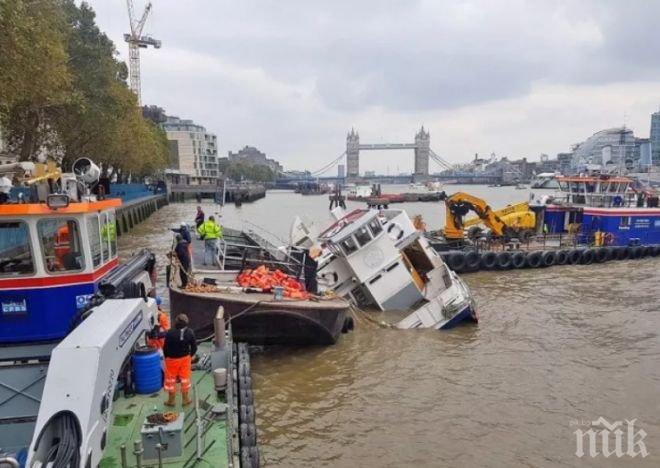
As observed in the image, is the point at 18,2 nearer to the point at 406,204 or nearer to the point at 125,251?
the point at 125,251

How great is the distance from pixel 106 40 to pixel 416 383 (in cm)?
3238

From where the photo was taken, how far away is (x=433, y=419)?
959 centimetres

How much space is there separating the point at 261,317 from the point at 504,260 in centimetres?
1608

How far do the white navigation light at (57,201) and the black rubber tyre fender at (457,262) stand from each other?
18.7m

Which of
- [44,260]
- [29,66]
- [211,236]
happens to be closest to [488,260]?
[211,236]

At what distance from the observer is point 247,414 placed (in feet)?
25.7

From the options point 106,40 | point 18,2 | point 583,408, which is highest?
point 106,40

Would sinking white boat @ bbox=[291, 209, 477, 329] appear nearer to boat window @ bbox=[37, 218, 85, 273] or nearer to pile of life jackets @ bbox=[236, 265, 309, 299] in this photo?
pile of life jackets @ bbox=[236, 265, 309, 299]

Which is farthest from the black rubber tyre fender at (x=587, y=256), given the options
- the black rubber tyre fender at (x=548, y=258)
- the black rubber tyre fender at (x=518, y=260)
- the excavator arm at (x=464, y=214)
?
the excavator arm at (x=464, y=214)

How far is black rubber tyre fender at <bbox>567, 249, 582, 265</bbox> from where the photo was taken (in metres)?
25.1

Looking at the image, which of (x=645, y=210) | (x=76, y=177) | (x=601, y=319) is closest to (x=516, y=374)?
(x=601, y=319)

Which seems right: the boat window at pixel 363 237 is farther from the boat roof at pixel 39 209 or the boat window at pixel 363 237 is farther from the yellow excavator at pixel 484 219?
the yellow excavator at pixel 484 219

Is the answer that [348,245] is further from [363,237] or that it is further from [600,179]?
[600,179]

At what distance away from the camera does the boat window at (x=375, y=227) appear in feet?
47.9
